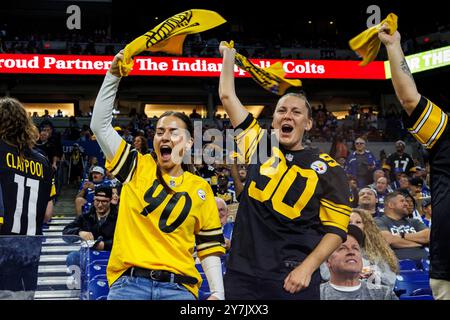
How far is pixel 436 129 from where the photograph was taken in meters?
2.87

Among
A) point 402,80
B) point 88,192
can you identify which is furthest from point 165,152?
point 88,192

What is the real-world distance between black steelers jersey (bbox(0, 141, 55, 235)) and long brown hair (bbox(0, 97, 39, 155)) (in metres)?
0.04

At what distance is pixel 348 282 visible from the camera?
3.77 m

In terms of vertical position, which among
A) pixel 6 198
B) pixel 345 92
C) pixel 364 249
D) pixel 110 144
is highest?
pixel 345 92

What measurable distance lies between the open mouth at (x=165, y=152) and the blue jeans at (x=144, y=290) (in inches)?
25.3

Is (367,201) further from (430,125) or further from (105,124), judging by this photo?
(105,124)

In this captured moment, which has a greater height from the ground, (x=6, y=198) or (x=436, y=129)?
(x=436, y=129)

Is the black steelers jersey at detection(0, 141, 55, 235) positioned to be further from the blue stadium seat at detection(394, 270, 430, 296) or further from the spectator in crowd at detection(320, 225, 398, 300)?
the blue stadium seat at detection(394, 270, 430, 296)

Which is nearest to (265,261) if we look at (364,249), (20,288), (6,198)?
(20,288)

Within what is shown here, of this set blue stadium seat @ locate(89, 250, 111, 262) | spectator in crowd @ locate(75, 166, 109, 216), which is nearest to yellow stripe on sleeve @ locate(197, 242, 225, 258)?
blue stadium seat @ locate(89, 250, 111, 262)

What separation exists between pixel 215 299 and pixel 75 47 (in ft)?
64.7

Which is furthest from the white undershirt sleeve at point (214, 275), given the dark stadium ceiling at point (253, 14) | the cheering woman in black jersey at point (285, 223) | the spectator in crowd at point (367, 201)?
the dark stadium ceiling at point (253, 14)

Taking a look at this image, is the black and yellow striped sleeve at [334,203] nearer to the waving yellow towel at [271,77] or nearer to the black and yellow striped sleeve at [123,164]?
the waving yellow towel at [271,77]

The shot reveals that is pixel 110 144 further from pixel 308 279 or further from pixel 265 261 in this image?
pixel 308 279
